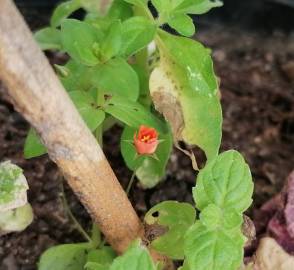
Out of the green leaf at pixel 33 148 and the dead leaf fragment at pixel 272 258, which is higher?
the green leaf at pixel 33 148

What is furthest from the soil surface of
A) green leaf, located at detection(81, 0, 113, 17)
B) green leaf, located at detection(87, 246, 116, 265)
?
green leaf, located at detection(81, 0, 113, 17)

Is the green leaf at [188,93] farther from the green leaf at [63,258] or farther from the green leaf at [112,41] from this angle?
the green leaf at [63,258]

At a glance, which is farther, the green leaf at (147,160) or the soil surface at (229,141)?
the soil surface at (229,141)

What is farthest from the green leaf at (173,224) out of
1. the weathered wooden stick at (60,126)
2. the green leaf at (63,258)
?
the green leaf at (63,258)

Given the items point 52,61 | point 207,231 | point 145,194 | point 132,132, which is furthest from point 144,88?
point 52,61

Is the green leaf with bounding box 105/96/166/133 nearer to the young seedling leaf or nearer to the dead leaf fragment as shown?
the young seedling leaf

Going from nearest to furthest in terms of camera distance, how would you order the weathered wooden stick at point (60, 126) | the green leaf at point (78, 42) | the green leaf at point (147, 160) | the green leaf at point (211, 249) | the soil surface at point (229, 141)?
the weathered wooden stick at point (60, 126) → the green leaf at point (211, 249) → the green leaf at point (78, 42) → the green leaf at point (147, 160) → the soil surface at point (229, 141)

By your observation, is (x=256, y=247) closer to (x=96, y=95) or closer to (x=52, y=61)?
(x=96, y=95)
